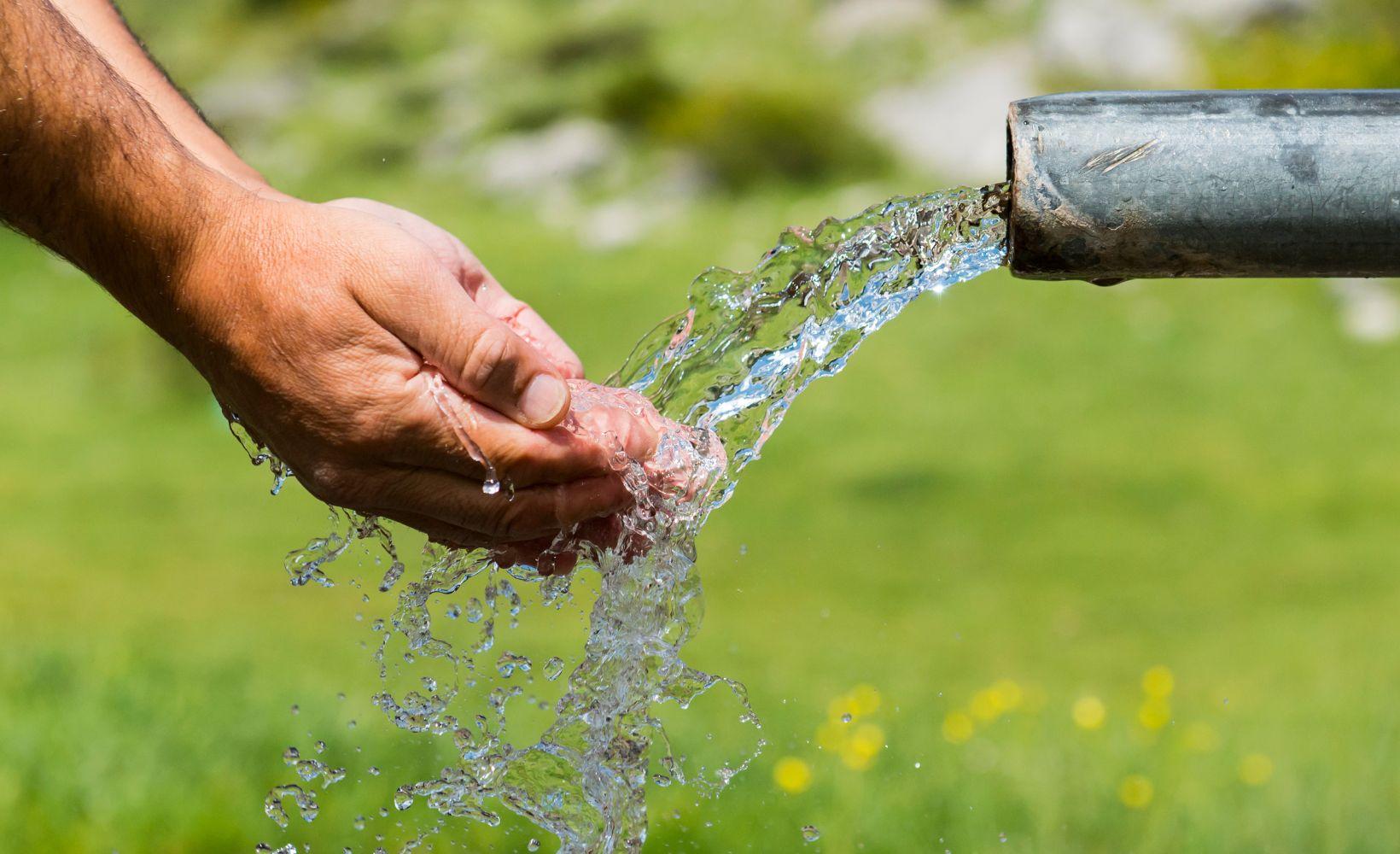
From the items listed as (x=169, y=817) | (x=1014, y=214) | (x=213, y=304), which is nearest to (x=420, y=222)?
(x=213, y=304)

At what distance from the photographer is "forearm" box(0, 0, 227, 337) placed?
1.84 m

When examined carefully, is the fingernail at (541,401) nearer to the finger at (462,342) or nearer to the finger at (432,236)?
the finger at (462,342)

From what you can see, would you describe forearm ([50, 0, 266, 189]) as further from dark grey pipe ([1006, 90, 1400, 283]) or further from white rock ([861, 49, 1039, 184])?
white rock ([861, 49, 1039, 184])

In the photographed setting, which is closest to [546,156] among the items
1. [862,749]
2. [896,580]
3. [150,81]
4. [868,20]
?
[868,20]

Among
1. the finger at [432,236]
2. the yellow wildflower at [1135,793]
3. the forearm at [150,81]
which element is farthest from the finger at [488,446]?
the yellow wildflower at [1135,793]

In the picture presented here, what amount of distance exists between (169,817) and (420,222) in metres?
1.42

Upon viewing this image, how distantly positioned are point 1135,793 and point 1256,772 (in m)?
0.37

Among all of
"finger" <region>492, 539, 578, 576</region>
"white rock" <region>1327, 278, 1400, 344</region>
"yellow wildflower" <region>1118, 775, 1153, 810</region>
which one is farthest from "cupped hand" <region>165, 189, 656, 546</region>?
"white rock" <region>1327, 278, 1400, 344</region>

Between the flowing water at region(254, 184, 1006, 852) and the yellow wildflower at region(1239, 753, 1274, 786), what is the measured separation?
4.46 feet

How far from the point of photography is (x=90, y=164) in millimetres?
1868

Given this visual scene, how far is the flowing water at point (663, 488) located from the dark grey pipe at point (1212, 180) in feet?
1.17

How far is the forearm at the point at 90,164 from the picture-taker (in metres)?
1.84

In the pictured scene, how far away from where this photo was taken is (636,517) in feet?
7.02

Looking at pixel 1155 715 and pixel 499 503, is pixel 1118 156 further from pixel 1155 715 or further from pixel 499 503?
pixel 1155 715
